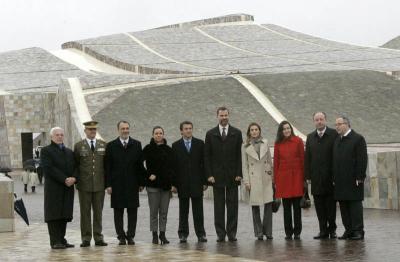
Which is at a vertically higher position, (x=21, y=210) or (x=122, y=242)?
(x=21, y=210)

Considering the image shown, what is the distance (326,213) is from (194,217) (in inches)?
67.7

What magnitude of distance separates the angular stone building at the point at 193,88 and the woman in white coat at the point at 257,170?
2234 cm

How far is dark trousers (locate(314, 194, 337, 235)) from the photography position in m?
13.5

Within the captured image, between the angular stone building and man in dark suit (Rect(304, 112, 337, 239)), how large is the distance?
22615 mm

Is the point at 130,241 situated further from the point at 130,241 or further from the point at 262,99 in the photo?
the point at 262,99

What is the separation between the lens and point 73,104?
131 feet

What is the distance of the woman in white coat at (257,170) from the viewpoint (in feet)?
46.0

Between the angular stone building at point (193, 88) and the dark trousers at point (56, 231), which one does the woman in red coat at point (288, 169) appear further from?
the angular stone building at point (193, 88)

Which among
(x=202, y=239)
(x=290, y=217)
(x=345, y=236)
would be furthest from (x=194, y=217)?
(x=345, y=236)

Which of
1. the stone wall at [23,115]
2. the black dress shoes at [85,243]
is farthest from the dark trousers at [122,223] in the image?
the stone wall at [23,115]

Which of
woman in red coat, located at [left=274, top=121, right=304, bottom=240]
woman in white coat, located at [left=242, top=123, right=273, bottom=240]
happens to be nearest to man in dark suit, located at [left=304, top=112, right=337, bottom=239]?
woman in red coat, located at [left=274, top=121, right=304, bottom=240]

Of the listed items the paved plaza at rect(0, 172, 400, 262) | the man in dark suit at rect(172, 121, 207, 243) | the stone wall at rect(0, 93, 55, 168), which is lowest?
the paved plaza at rect(0, 172, 400, 262)

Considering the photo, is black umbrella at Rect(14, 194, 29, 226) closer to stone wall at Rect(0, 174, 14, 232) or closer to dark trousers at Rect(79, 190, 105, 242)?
stone wall at Rect(0, 174, 14, 232)

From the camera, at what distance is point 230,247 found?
1282 centimetres
